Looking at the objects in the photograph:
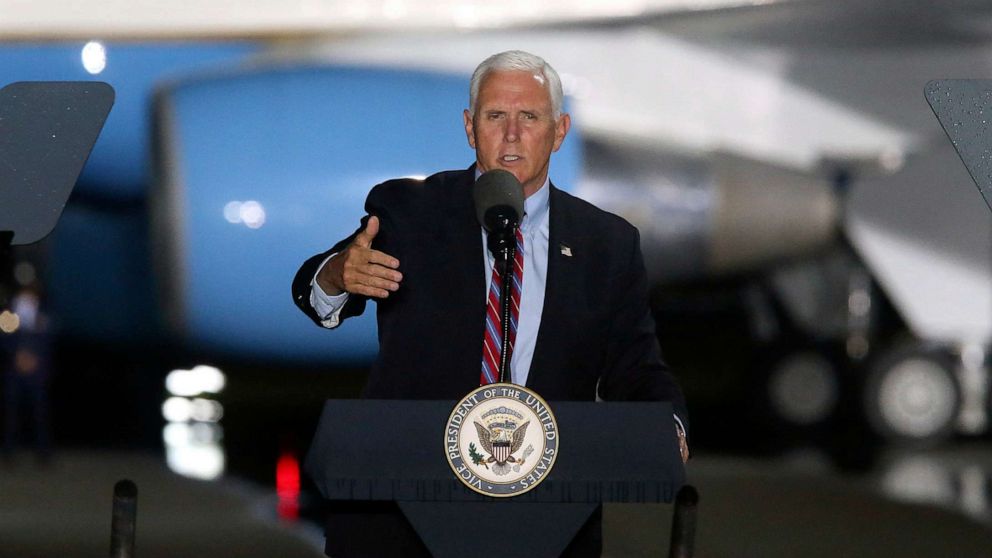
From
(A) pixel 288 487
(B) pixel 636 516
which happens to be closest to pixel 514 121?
(B) pixel 636 516

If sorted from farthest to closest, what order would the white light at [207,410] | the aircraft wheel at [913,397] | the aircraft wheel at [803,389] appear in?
the white light at [207,410], the aircraft wheel at [803,389], the aircraft wheel at [913,397]

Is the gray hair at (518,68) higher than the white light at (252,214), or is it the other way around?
the white light at (252,214)

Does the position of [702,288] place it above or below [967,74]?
below

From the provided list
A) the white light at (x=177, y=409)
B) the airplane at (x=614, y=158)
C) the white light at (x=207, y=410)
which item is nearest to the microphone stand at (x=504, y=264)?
the airplane at (x=614, y=158)

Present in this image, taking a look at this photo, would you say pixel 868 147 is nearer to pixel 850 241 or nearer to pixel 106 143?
pixel 850 241

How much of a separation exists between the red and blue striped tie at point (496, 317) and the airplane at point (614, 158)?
342 centimetres

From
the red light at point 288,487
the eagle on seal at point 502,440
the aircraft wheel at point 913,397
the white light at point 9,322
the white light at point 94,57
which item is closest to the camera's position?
the eagle on seal at point 502,440

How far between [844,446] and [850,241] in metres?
1.34

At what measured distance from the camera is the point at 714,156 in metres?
7.37

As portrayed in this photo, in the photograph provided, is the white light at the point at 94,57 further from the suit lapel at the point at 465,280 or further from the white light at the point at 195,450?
the suit lapel at the point at 465,280

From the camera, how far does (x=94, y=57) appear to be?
679 cm

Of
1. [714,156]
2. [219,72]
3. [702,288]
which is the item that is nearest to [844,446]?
[702,288]

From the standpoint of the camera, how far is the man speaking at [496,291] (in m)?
2.47

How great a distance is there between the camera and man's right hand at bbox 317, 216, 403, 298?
86.5 inches
